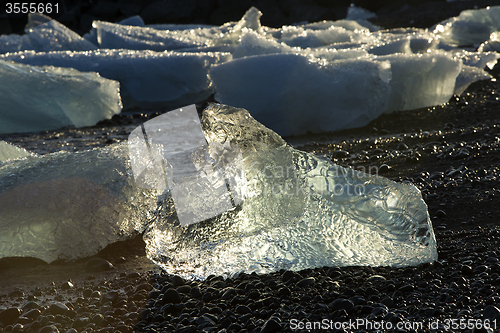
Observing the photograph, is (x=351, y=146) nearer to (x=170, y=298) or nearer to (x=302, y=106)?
(x=302, y=106)

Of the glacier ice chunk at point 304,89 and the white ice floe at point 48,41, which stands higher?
the white ice floe at point 48,41

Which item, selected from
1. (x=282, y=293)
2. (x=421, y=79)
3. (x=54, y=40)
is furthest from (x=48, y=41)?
(x=282, y=293)

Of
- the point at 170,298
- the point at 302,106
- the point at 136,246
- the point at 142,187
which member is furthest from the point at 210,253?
the point at 302,106

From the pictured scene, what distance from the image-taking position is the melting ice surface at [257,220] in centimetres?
180

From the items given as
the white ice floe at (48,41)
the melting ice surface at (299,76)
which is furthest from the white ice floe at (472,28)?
the white ice floe at (48,41)

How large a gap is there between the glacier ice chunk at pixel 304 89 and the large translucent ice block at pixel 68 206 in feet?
6.56

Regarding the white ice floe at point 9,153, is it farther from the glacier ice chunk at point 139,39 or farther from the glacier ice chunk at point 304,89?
the glacier ice chunk at point 139,39

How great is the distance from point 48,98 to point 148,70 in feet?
4.74

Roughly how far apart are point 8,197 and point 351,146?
2.54 metres

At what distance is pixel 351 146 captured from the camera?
11.5 ft

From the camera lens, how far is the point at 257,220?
73.7 inches

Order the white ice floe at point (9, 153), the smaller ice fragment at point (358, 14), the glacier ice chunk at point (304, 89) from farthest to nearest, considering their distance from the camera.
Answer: the smaller ice fragment at point (358, 14)
the glacier ice chunk at point (304, 89)
the white ice floe at point (9, 153)

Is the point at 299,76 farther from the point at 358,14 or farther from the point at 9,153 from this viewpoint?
the point at 358,14

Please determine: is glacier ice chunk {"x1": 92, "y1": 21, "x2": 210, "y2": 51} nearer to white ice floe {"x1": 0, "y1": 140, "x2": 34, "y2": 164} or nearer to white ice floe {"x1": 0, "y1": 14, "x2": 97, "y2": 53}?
white ice floe {"x1": 0, "y1": 14, "x2": 97, "y2": 53}
